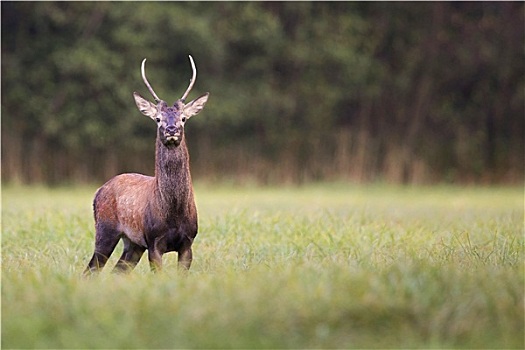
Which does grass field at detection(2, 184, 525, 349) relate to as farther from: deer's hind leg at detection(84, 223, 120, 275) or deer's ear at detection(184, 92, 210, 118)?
deer's ear at detection(184, 92, 210, 118)

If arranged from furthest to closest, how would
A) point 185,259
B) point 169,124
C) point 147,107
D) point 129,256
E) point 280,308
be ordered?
point 129,256, point 147,107, point 169,124, point 185,259, point 280,308

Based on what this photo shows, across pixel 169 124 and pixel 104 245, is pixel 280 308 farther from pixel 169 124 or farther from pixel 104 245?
pixel 104 245

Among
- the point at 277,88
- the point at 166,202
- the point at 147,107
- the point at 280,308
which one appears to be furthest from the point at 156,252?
the point at 277,88

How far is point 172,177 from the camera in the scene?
779cm

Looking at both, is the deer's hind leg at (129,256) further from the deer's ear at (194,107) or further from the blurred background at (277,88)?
the blurred background at (277,88)

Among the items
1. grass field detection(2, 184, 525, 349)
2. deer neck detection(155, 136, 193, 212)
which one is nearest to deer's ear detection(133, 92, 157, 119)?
deer neck detection(155, 136, 193, 212)

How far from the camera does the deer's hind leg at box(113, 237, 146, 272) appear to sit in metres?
8.29

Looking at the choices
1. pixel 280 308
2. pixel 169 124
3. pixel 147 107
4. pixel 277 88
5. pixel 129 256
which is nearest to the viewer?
pixel 280 308

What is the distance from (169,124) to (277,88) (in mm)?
19575

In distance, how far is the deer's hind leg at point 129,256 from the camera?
829cm

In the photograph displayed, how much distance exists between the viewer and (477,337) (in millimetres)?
5297

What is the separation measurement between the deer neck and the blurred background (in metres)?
16.4

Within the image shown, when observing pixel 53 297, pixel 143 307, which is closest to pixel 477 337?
pixel 143 307

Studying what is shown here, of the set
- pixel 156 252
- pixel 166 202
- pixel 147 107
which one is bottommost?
pixel 156 252
